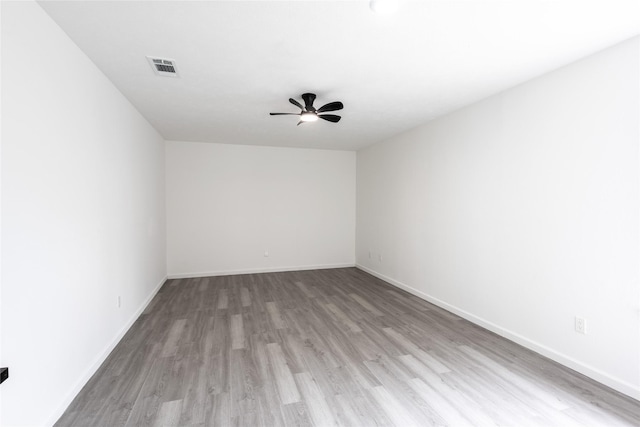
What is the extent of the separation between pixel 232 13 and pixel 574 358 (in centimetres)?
362

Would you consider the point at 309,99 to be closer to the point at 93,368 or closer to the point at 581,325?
the point at 93,368

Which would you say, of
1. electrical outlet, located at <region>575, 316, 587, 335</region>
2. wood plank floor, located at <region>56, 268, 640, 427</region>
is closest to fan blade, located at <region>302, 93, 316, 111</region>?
wood plank floor, located at <region>56, 268, 640, 427</region>

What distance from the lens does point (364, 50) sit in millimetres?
2225

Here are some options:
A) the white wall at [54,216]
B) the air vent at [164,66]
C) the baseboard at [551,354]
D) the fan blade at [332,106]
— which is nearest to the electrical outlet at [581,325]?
the baseboard at [551,354]

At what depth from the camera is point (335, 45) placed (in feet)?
7.05

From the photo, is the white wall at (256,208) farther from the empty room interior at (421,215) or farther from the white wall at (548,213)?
the white wall at (548,213)

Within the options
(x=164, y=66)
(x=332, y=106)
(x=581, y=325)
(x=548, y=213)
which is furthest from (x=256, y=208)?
(x=581, y=325)

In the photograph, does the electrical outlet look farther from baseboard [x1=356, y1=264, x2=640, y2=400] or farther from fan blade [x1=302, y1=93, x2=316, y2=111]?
fan blade [x1=302, y1=93, x2=316, y2=111]

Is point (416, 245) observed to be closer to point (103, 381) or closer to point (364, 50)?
point (364, 50)

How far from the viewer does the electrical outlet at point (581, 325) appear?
2.34 meters

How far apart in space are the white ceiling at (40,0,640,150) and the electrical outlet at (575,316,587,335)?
6.90 ft

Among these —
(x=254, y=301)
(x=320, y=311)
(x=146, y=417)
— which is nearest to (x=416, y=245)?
(x=320, y=311)

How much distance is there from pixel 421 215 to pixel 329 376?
2.72 meters

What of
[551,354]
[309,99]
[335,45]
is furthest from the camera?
[309,99]
